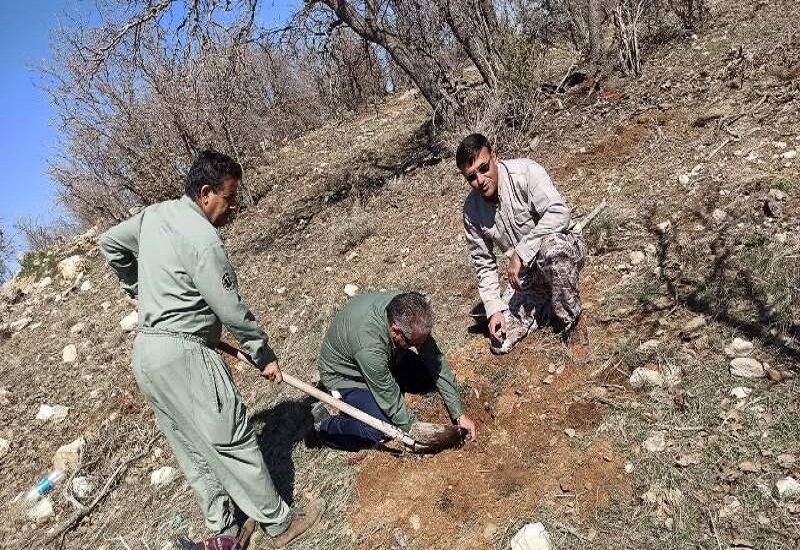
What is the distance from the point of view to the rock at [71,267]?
29.1ft

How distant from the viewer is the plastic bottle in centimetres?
410

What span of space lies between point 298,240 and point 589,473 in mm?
4906

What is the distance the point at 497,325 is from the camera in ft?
10.8

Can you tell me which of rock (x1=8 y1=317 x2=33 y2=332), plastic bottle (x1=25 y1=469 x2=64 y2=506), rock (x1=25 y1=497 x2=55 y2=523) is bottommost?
rock (x1=25 y1=497 x2=55 y2=523)

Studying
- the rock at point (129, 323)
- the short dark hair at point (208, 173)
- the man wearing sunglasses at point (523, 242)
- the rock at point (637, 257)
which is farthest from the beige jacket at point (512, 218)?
the rock at point (129, 323)

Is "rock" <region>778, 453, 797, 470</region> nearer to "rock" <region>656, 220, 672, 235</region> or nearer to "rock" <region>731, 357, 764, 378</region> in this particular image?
"rock" <region>731, 357, 764, 378</region>

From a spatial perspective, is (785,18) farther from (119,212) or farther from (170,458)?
(119,212)

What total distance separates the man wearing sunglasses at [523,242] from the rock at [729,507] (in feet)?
3.32

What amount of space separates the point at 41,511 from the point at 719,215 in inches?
191

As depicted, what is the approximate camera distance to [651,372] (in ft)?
9.02

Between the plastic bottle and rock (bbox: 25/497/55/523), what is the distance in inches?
2.6

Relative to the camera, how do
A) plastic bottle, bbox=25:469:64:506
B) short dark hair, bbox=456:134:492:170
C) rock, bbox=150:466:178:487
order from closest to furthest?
short dark hair, bbox=456:134:492:170 → rock, bbox=150:466:178:487 → plastic bottle, bbox=25:469:64:506

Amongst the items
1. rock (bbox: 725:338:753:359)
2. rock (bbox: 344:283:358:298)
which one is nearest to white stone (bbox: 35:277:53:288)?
rock (bbox: 344:283:358:298)

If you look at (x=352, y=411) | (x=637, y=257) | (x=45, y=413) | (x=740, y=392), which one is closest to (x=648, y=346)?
(x=740, y=392)
